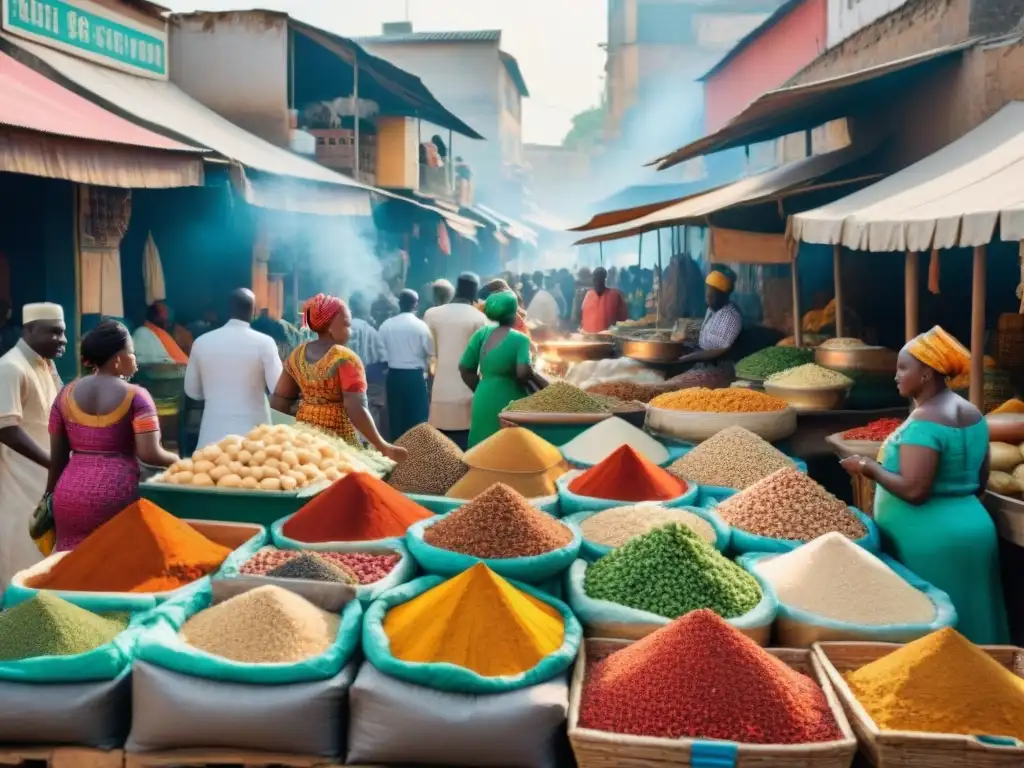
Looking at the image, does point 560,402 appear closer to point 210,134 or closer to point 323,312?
point 323,312

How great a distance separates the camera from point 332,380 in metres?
4.63

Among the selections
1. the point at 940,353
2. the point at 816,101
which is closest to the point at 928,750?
the point at 940,353

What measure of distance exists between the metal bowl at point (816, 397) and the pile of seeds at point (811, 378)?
0.02 m

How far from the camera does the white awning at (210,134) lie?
28.8 feet

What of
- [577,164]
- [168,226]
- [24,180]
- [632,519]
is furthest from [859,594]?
[577,164]

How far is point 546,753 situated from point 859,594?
44.7 inches

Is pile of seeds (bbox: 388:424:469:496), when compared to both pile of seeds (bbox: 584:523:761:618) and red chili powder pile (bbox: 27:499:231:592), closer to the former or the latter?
red chili powder pile (bbox: 27:499:231:592)

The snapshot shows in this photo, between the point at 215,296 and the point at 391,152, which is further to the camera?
the point at 391,152

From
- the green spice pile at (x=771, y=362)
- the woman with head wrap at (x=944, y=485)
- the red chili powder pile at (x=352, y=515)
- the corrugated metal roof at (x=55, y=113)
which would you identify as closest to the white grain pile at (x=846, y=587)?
the woman with head wrap at (x=944, y=485)

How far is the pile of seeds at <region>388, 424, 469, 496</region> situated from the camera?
14.9 ft

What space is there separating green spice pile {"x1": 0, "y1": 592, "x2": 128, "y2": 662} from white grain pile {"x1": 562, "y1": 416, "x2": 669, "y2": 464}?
2494mm

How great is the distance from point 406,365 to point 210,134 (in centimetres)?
380

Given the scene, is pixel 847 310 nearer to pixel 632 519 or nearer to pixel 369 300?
pixel 632 519

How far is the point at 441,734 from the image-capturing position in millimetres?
2445
